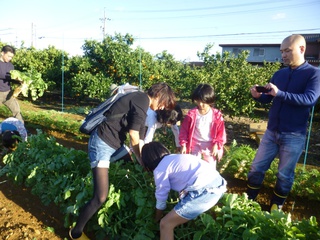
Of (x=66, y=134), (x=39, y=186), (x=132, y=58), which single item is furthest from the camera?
(x=132, y=58)

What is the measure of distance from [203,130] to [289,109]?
36.2 inches

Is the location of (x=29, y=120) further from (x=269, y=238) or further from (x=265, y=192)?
(x=269, y=238)

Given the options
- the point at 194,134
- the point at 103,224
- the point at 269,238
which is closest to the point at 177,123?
the point at 194,134

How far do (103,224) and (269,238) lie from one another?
1.34 metres

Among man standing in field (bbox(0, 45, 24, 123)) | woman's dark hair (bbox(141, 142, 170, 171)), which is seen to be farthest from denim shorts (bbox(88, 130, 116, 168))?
man standing in field (bbox(0, 45, 24, 123))

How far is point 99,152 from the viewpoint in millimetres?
2381

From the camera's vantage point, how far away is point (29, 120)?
279 inches

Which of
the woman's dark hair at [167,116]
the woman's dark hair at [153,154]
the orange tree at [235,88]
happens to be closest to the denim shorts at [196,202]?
the woman's dark hair at [153,154]

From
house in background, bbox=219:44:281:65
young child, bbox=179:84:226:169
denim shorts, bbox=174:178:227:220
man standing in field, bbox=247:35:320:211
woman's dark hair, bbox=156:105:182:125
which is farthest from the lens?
house in background, bbox=219:44:281:65

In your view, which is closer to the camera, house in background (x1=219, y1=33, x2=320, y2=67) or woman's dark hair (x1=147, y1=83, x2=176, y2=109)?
woman's dark hair (x1=147, y1=83, x2=176, y2=109)

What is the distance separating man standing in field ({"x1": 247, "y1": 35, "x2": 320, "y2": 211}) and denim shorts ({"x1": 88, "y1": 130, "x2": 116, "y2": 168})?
1.59 meters

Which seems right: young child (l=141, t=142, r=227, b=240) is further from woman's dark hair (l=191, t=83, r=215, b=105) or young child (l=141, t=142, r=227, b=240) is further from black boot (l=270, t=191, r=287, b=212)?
black boot (l=270, t=191, r=287, b=212)

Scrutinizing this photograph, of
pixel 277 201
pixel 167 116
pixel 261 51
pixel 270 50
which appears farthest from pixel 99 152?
pixel 261 51

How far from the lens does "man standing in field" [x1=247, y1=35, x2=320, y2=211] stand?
2.65 meters
